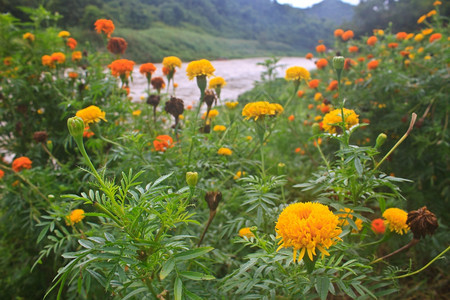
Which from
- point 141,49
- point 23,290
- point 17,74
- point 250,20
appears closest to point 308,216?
point 23,290

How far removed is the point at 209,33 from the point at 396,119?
529 inches

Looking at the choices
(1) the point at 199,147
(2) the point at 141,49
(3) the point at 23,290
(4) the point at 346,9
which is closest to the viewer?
(1) the point at 199,147

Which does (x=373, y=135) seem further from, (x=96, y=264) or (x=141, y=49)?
(x=141, y=49)

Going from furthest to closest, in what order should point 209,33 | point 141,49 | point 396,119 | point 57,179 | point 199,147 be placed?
point 209,33
point 141,49
point 396,119
point 57,179
point 199,147

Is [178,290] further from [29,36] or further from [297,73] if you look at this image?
[29,36]

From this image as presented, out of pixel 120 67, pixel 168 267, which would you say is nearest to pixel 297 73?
pixel 120 67

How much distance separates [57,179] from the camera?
1621mm

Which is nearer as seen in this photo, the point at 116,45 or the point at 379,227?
the point at 379,227

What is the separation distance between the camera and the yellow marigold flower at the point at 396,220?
0.87 meters

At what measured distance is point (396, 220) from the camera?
2.86 feet

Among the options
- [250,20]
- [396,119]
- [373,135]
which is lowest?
[373,135]

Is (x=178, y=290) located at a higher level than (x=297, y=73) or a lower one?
lower

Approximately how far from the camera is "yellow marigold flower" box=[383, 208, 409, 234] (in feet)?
2.84

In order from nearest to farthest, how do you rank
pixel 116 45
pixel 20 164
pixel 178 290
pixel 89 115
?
pixel 178 290 → pixel 89 115 → pixel 20 164 → pixel 116 45
